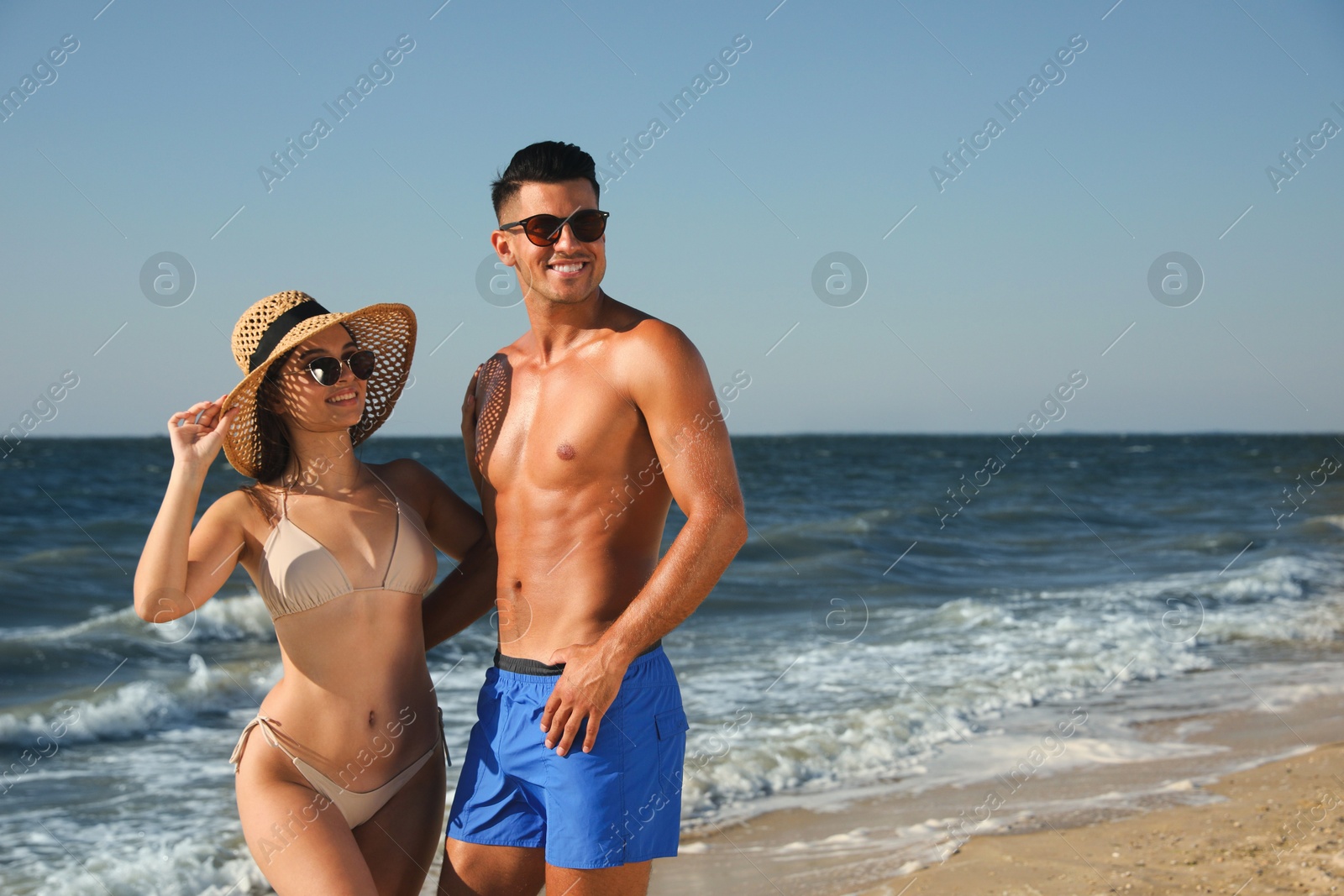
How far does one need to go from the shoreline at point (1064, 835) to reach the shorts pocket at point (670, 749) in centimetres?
209

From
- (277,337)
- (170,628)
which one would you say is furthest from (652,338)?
(170,628)

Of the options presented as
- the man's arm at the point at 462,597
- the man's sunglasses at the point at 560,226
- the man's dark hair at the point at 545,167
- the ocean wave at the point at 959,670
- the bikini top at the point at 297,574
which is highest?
the man's dark hair at the point at 545,167

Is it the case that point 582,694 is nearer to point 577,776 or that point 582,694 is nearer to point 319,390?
point 577,776

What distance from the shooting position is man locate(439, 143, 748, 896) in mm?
2512

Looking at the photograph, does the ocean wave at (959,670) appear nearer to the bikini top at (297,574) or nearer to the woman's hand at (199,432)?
the bikini top at (297,574)

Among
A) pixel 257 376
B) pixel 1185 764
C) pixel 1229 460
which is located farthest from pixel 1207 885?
pixel 1229 460

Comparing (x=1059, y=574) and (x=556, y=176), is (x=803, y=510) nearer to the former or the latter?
(x=1059, y=574)

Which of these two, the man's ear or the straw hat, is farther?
the man's ear

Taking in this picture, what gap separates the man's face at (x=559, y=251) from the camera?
2.69m

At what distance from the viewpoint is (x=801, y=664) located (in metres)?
8.94

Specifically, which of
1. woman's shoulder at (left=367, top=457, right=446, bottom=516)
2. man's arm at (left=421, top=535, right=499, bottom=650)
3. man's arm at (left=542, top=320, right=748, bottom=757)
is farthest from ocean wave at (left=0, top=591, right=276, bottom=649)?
man's arm at (left=542, top=320, right=748, bottom=757)

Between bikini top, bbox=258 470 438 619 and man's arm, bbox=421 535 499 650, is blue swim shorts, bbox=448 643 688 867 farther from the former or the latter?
bikini top, bbox=258 470 438 619

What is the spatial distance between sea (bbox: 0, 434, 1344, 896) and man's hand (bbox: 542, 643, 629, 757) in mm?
2898

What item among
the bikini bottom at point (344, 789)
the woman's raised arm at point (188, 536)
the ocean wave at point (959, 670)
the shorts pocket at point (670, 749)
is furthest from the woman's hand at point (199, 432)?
the ocean wave at point (959, 670)
